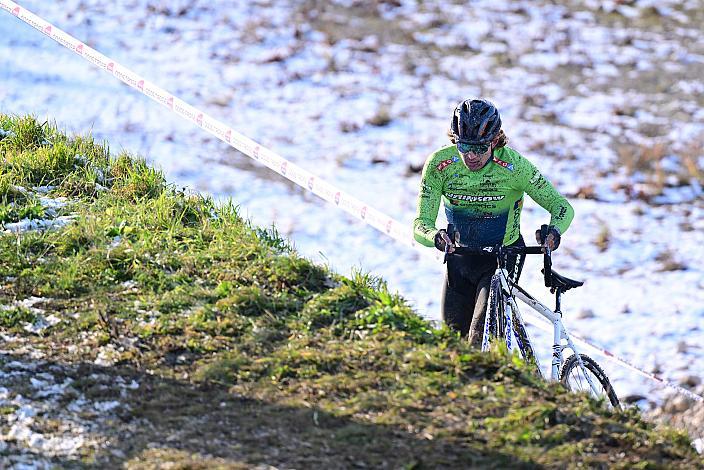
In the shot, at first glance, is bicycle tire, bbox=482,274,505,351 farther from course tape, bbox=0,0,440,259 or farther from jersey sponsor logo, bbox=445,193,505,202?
course tape, bbox=0,0,440,259

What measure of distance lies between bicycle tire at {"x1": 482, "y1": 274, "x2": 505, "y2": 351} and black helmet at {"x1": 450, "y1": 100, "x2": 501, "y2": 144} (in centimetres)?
84

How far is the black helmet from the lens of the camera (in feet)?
20.6

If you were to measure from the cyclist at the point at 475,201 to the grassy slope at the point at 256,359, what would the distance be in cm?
61

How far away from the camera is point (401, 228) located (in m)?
8.12

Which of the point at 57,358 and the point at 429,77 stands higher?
the point at 429,77

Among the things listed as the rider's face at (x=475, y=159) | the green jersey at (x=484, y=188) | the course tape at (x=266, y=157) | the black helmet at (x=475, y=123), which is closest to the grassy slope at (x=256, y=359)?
the green jersey at (x=484, y=188)

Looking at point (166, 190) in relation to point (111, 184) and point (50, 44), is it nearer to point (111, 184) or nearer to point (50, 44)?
point (111, 184)

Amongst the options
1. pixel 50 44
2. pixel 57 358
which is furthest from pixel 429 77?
pixel 57 358

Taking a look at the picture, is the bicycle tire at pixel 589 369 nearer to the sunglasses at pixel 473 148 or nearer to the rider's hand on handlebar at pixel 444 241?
the rider's hand on handlebar at pixel 444 241

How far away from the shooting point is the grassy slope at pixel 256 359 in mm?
4789

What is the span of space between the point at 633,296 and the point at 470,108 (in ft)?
18.0

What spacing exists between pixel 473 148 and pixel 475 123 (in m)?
0.18

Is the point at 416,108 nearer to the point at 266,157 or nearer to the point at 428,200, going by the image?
the point at 266,157

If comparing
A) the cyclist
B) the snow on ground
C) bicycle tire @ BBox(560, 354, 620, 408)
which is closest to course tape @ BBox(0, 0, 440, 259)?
the snow on ground
